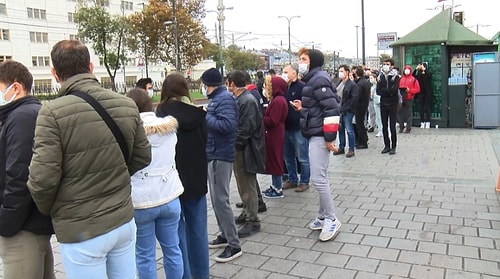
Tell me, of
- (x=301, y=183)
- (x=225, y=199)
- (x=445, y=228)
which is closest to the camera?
(x=225, y=199)

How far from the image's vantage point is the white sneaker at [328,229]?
186 inches

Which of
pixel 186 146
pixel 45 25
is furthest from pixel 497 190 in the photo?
pixel 45 25

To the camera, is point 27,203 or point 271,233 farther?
point 271,233

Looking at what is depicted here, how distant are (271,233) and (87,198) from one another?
3003 mm

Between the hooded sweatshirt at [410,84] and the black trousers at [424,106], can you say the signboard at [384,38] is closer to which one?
the black trousers at [424,106]

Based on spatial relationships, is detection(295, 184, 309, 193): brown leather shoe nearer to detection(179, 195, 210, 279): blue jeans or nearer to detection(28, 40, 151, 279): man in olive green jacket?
detection(179, 195, 210, 279): blue jeans

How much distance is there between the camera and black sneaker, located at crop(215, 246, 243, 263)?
14.1 feet

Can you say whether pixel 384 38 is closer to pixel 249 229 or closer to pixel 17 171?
pixel 249 229

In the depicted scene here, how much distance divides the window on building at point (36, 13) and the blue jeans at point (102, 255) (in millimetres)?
58692

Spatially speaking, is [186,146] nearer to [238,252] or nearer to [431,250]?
[238,252]

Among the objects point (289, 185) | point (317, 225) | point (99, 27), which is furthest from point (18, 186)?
point (99, 27)

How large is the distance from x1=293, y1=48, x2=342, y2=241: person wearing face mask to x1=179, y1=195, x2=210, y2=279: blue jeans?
1.43m

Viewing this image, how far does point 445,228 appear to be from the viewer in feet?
16.3

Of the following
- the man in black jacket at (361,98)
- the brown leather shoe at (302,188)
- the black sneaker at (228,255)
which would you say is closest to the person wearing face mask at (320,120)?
the black sneaker at (228,255)
